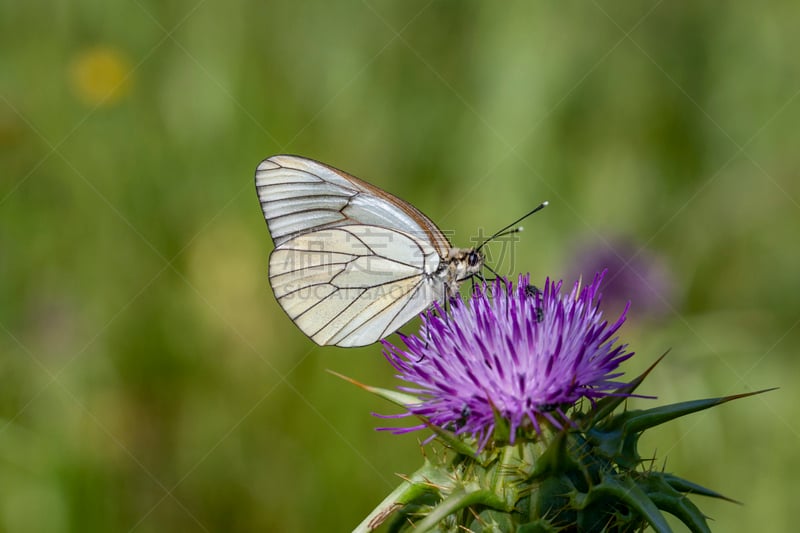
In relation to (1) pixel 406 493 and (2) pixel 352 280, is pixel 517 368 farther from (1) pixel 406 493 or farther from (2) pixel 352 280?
(2) pixel 352 280

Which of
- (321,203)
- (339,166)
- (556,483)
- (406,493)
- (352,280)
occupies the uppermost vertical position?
(339,166)

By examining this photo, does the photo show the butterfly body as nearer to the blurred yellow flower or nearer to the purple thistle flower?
the purple thistle flower

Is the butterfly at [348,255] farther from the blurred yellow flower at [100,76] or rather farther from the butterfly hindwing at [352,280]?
the blurred yellow flower at [100,76]

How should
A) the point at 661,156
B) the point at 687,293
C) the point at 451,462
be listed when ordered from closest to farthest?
the point at 451,462 → the point at 687,293 → the point at 661,156

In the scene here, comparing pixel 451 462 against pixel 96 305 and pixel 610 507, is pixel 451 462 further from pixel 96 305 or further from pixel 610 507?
pixel 96 305

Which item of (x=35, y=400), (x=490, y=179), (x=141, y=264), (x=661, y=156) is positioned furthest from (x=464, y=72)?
(x=35, y=400)

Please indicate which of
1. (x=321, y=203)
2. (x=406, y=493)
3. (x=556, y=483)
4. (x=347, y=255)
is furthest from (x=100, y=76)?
(x=556, y=483)

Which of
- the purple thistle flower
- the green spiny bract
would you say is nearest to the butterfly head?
the purple thistle flower
